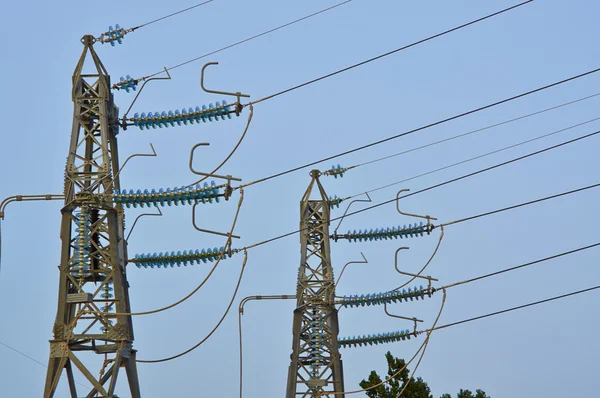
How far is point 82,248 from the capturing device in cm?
1873

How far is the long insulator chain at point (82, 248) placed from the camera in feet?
61.3

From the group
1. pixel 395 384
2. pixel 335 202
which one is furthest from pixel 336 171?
pixel 395 384

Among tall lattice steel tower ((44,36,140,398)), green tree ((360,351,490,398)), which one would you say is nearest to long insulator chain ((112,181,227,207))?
tall lattice steel tower ((44,36,140,398))

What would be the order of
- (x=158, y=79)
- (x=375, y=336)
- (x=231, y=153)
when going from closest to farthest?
(x=231, y=153) < (x=158, y=79) < (x=375, y=336)

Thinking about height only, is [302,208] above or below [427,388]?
below

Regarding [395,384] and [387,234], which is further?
[395,384]

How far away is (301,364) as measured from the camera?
2536cm

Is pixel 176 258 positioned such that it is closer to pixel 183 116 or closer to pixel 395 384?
pixel 183 116

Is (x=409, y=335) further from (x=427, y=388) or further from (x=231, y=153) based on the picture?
(x=427, y=388)

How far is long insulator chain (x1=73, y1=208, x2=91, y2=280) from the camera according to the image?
61.3 ft

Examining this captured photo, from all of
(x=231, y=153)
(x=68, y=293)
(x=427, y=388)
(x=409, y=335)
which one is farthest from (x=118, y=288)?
(x=427, y=388)

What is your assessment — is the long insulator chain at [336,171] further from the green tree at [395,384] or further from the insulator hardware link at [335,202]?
the green tree at [395,384]

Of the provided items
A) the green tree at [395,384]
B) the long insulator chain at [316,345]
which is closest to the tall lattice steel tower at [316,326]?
the long insulator chain at [316,345]

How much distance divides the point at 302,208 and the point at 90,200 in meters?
8.59
